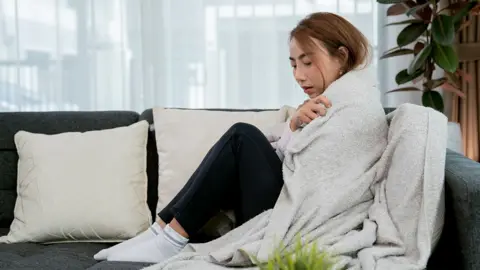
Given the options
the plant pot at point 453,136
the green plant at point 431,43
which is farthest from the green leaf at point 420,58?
the plant pot at point 453,136

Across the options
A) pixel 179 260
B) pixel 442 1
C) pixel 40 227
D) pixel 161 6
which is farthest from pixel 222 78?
pixel 179 260

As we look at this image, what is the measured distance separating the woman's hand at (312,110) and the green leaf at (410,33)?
1.18 metres

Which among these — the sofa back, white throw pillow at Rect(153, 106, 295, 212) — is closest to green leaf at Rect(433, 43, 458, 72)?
the sofa back

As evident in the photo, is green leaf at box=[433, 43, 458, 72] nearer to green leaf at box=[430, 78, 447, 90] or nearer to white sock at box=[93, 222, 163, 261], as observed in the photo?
green leaf at box=[430, 78, 447, 90]

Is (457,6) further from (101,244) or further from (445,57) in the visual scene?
(101,244)

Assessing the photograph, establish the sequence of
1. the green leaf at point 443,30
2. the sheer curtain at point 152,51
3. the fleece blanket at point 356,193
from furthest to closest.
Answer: the sheer curtain at point 152,51 < the green leaf at point 443,30 < the fleece blanket at point 356,193

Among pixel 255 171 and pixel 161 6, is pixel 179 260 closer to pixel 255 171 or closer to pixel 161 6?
pixel 255 171

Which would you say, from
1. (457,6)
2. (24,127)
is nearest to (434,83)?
(457,6)

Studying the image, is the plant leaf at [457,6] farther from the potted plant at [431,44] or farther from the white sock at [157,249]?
the white sock at [157,249]

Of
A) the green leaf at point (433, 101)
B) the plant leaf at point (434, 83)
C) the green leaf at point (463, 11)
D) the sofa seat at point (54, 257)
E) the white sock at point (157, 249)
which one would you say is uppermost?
the green leaf at point (463, 11)

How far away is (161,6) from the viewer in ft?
11.3

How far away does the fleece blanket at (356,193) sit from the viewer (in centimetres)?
168

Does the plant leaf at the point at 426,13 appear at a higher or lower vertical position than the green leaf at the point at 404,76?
higher

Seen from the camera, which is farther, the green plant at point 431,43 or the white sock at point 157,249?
the green plant at point 431,43
